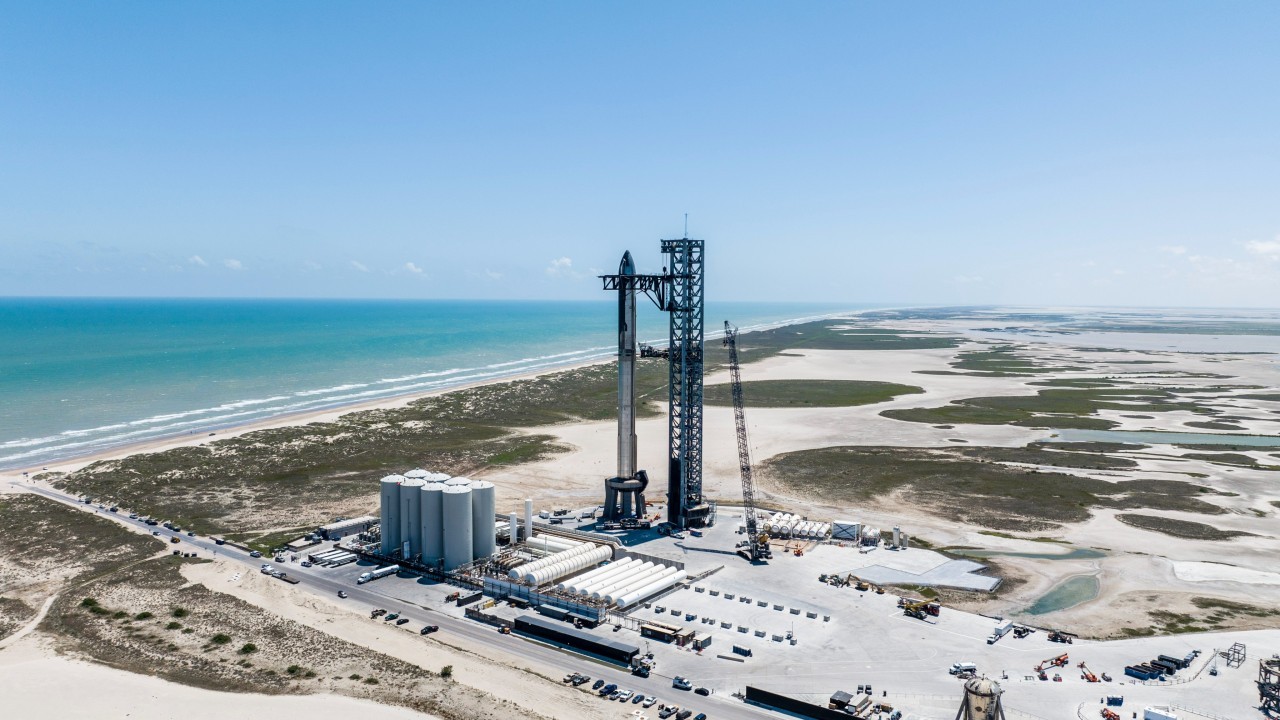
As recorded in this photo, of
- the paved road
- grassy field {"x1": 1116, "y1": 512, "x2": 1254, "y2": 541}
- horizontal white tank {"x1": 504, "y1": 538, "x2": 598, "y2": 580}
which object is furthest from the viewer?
grassy field {"x1": 1116, "y1": 512, "x2": 1254, "y2": 541}

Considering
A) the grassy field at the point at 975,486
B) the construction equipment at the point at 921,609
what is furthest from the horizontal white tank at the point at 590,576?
the grassy field at the point at 975,486

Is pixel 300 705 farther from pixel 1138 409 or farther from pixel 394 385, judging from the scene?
pixel 1138 409

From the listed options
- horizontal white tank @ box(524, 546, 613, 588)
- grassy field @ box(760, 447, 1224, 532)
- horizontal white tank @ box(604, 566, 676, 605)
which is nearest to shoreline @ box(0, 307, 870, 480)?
horizontal white tank @ box(524, 546, 613, 588)

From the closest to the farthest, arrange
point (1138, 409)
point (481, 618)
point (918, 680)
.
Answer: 1. point (918, 680)
2. point (481, 618)
3. point (1138, 409)

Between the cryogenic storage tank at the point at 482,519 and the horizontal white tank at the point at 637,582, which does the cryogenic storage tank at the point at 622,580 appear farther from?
the cryogenic storage tank at the point at 482,519

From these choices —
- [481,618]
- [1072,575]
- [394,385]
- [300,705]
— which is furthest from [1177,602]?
[394,385]

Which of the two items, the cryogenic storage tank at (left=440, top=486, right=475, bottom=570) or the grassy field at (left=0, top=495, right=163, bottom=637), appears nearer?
the grassy field at (left=0, top=495, right=163, bottom=637)

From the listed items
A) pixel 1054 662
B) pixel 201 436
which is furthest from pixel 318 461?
pixel 1054 662

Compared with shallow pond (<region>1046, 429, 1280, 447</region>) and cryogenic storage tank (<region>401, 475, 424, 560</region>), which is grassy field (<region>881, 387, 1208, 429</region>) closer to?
shallow pond (<region>1046, 429, 1280, 447</region>)
